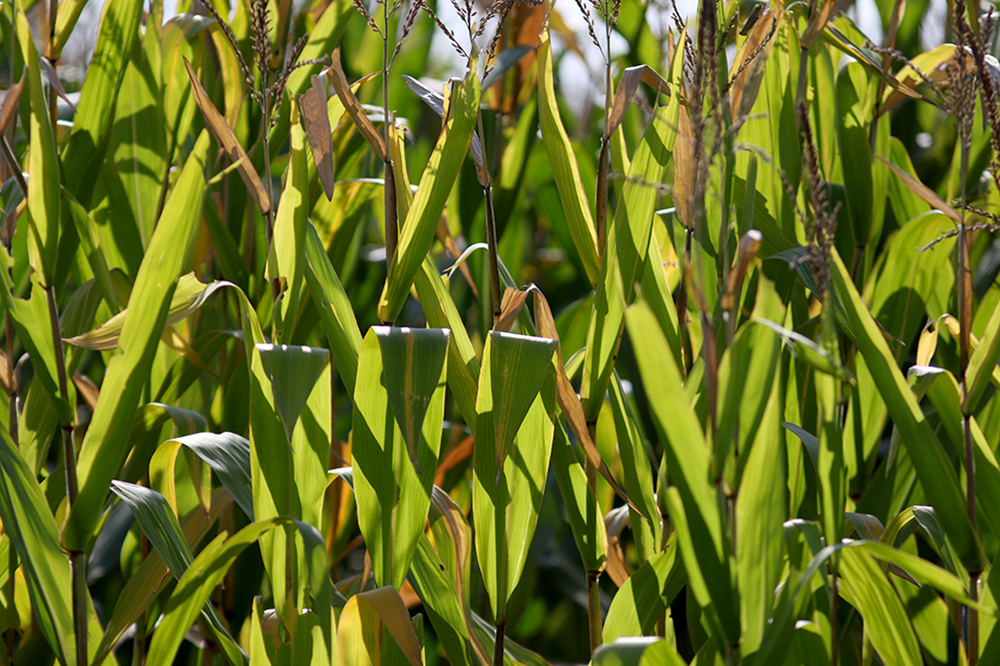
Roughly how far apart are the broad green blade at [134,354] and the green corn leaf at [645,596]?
322 mm

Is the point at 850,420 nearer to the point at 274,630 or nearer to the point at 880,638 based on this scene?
the point at 880,638

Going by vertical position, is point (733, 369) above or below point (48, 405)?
above

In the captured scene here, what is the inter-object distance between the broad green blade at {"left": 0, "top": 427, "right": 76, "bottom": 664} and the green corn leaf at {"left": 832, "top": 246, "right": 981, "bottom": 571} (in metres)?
0.48

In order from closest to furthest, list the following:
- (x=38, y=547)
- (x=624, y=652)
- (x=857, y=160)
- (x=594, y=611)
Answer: (x=624, y=652) → (x=38, y=547) → (x=594, y=611) → (x=857, y=160)

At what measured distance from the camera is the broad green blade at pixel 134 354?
432 mm

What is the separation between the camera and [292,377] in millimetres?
415

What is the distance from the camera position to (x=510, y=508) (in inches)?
19.5

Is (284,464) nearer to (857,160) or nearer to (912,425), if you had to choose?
(912,425)

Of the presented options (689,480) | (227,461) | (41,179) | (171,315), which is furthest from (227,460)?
(689,480)

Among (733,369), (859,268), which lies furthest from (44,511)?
(859,268)

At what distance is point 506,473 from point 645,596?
12cm

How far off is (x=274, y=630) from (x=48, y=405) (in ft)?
0.92

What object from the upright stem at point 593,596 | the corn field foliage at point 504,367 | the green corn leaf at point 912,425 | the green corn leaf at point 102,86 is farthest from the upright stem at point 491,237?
the green corn leaf at point 102,86

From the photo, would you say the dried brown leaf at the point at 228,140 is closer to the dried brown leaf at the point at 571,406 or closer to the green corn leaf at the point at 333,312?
the green corn leaf at the point at 333,312
